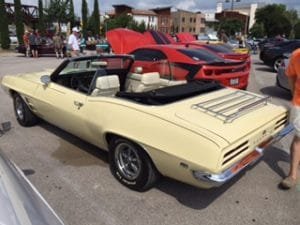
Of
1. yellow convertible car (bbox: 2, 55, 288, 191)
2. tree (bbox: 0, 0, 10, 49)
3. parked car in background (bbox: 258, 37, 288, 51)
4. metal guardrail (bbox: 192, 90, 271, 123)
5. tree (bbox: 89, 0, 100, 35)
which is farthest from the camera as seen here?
tree (bbox: 89, 0, 100, 35)

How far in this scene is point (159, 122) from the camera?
292 centimetres

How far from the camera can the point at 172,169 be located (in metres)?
2.83

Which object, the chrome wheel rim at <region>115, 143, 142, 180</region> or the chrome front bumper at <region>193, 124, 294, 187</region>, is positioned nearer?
the chrome front bumper at <region>193, 124, 294, 187</region>

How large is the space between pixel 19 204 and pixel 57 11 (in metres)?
39.7

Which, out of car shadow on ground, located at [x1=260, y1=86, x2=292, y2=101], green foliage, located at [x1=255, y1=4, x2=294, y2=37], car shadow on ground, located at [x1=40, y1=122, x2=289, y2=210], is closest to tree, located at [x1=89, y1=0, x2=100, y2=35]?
car shadow on ground, located at [x1=260, y1=86, x2=292, y2=101]

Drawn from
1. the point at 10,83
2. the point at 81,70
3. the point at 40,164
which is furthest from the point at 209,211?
the point at 10,83

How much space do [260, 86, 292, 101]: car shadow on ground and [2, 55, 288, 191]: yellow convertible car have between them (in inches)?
200

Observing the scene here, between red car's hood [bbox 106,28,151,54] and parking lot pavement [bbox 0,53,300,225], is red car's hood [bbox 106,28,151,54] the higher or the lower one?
the higher one

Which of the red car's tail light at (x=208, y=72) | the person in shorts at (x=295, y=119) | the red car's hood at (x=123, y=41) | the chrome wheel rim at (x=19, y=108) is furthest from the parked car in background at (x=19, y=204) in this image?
the red car's hood at (x=123, y=41)

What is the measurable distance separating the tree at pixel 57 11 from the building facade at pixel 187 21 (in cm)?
6593

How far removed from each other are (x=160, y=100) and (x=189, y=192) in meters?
1.03

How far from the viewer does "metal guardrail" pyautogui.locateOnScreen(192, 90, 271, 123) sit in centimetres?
308

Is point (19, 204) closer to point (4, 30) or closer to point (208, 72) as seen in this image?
point (208, 72)

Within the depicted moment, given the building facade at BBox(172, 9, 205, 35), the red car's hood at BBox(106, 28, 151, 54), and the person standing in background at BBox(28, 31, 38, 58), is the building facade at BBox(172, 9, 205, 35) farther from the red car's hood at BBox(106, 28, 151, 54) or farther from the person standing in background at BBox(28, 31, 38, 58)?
the red car's hood at BBox(106, 28, 151, 54)
